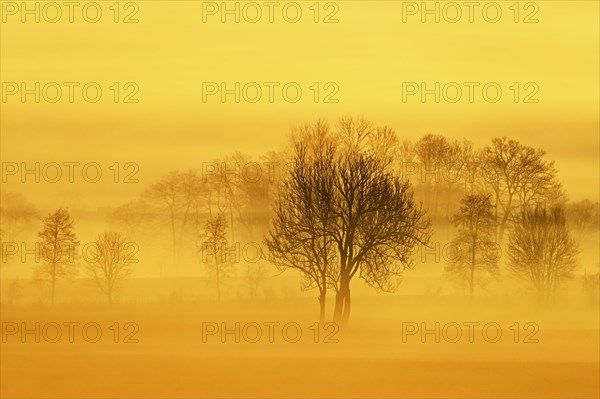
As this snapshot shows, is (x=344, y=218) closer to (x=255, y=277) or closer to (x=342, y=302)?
(x=342, y=302)

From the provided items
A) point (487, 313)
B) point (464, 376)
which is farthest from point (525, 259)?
point (464, 376)

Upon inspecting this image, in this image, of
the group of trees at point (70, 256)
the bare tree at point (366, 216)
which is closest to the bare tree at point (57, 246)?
the group of trees at point (70, 256)

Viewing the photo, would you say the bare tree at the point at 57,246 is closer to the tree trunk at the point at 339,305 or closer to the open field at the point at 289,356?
the open field at the point at 289,356

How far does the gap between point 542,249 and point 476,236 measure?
6196mm

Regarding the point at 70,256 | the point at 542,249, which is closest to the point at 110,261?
the point at 70,256

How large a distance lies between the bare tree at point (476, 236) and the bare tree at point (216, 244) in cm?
1504

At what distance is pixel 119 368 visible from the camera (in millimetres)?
40688

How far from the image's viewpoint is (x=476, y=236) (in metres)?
74.2

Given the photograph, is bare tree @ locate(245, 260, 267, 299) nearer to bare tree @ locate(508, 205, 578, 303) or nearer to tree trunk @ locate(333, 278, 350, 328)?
bare tree @ locate(508, 205, 578, 303)

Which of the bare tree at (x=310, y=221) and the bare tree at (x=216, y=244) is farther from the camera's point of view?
the bare tree at (x=216, y=244)

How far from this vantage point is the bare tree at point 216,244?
72.6m

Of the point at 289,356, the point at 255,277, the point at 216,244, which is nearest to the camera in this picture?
the point at 289,356

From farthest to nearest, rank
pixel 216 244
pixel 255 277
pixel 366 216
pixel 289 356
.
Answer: pixel 255 277, pixel 216 244, pixel 366 216, pixel 289 356

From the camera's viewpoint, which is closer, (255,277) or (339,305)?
(339,305)
